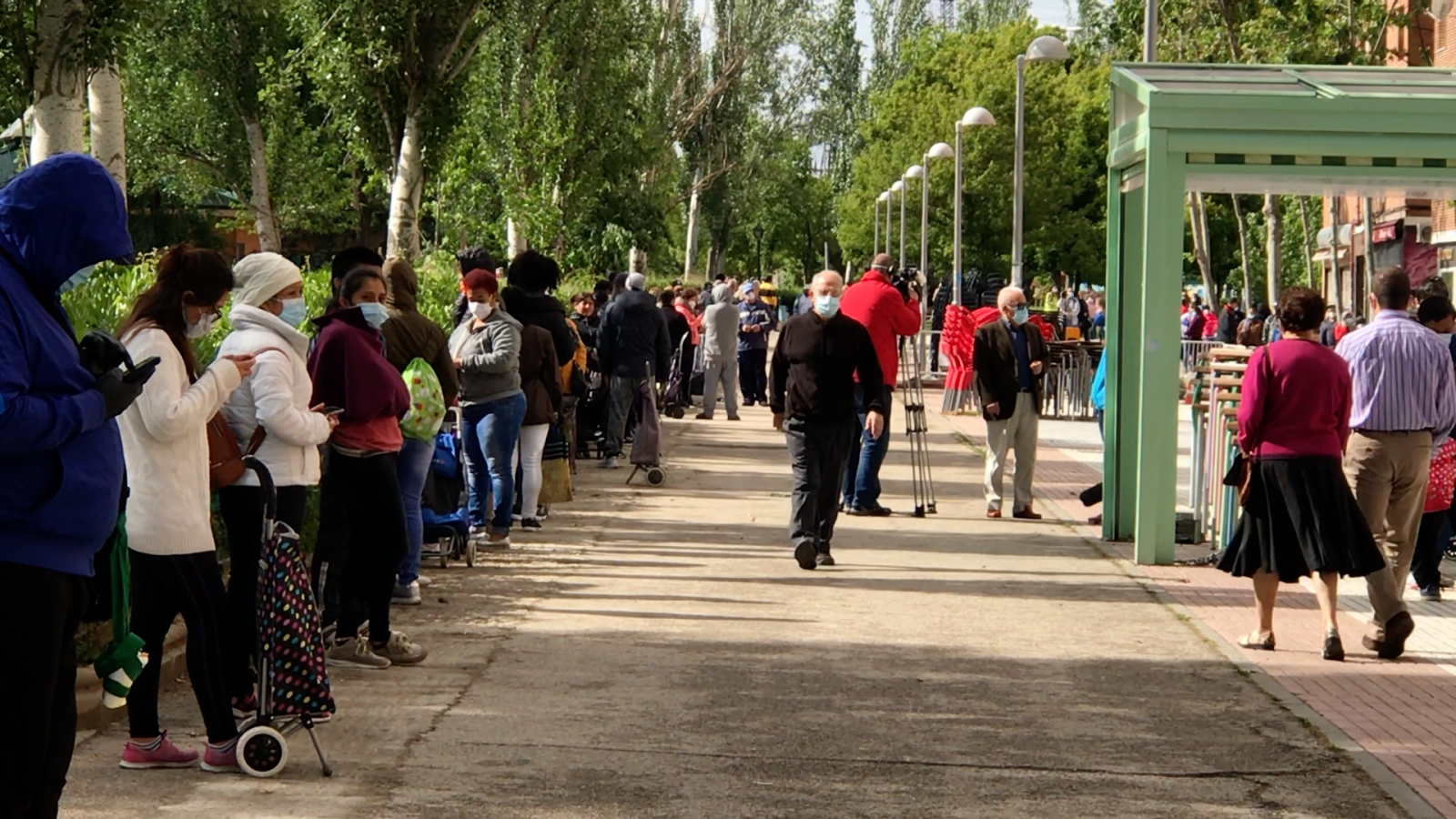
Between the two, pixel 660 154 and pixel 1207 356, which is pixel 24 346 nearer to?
pixel 1207 356

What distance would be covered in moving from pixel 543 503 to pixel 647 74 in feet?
115

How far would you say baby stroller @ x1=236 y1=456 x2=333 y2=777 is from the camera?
259 inches

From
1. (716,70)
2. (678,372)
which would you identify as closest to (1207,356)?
(678,372)

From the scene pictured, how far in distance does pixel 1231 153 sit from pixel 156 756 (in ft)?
26.6

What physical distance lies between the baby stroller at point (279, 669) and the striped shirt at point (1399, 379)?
5.46 meters

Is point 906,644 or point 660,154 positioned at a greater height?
point 660,154

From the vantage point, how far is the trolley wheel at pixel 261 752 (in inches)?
259

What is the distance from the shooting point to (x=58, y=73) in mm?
12250

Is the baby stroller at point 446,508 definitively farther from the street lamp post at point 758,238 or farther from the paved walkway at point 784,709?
the street lamp post at point 758,238

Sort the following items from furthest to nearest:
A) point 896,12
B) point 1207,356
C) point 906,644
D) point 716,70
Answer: point 896,12 → point 716,70 → point 1207,356 → point 906,644

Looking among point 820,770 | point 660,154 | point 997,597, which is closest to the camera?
point 820,770

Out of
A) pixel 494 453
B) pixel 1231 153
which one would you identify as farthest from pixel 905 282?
pixel 494 453

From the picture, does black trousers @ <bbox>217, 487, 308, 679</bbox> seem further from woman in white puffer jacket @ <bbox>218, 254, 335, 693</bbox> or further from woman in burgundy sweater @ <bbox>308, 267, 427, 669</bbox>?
woman in burgundy sweater @ <bbox>308, 267, 427, 669</bbox>

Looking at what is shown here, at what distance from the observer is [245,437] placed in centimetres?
739
